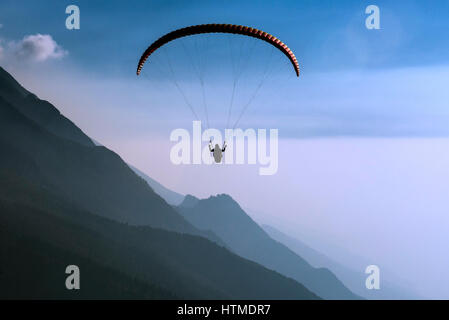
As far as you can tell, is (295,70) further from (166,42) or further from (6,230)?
(6,230)

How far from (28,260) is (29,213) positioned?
3602 centimetres

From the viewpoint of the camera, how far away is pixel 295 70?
3238 cm
